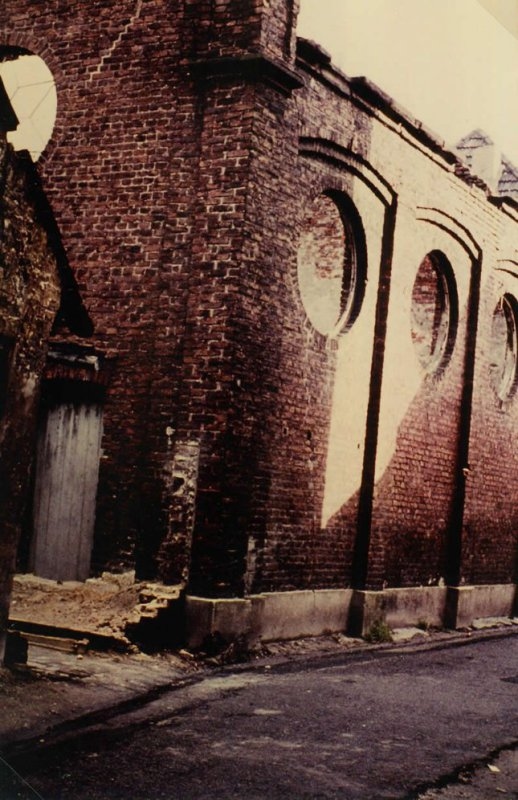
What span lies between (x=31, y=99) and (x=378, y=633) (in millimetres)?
7993

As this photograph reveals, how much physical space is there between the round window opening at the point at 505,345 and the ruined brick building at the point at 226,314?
3672mm

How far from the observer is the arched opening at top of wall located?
1121 centimetres

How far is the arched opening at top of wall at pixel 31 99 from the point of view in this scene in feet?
36.8

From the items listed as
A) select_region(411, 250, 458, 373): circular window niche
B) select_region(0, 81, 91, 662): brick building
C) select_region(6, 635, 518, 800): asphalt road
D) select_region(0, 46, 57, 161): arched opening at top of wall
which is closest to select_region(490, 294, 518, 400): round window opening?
select_region(411, 250, 458, 373): circular window niche

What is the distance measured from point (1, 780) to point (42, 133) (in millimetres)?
8882

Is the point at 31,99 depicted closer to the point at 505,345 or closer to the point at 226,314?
the point at 226,314

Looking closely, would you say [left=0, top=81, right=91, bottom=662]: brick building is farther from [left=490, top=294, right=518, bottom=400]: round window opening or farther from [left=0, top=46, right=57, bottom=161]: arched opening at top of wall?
[left=490, top=294, right=518, bottom=400]: round window opening

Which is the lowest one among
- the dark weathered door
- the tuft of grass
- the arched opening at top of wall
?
the tuft of grass

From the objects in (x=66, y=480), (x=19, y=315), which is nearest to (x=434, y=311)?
(x=66, y=480)

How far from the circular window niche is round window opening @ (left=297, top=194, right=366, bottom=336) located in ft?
7.10

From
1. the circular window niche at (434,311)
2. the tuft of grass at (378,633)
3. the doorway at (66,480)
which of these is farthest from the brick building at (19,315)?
the circular window niche at (434,311)

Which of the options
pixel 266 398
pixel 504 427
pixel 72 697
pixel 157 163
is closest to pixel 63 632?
pixel 72 697

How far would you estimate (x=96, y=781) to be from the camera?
15.8 ft

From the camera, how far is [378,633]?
10734 mm
